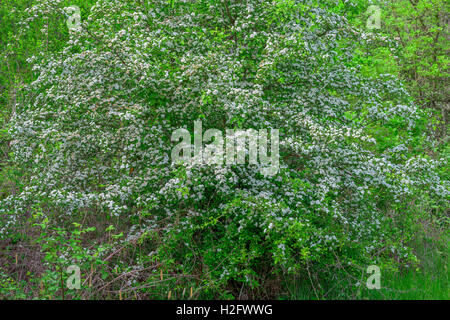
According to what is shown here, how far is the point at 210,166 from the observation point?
568 centimetres

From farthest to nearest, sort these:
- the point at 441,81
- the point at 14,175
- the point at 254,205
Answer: the point at 441,81
the point at 14,175
the point at 254,205

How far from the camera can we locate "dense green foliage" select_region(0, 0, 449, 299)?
5.64m

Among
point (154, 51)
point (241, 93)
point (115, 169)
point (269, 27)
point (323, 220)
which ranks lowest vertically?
point (323, 220)

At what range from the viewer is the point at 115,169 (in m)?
6.80

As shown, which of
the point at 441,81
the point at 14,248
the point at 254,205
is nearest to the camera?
the point at 254,205

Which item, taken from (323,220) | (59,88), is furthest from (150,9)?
(323,220)

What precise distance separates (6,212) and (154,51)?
10.8ft

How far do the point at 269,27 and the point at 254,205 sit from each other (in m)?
3.46

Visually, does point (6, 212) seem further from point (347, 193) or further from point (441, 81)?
point (441, 81)

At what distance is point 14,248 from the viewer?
7000 millimetres

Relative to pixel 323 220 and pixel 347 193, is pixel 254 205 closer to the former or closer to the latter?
pixel 323 220

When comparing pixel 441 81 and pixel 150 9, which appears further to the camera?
pixel 441 81

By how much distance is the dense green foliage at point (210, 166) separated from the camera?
5641 mm
